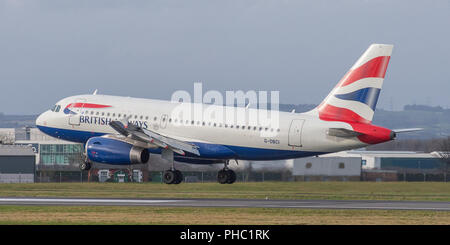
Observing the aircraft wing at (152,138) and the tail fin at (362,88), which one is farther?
the aircraft wing at (152,138)

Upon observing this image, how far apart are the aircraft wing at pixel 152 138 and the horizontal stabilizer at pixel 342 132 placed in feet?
33.6

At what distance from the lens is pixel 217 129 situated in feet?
212

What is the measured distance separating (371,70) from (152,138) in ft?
50.8

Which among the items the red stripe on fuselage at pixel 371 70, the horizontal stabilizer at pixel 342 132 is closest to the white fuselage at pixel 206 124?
the horizontal stabilizer at pixel 342 132

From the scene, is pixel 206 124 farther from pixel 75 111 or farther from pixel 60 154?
pixel 60 154

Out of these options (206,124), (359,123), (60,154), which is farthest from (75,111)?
(60,154)

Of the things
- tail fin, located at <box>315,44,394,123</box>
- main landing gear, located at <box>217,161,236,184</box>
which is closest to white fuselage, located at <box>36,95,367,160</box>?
tail fin, located at <box>315,44,394,123</box>

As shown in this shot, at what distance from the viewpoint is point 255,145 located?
6353 cm

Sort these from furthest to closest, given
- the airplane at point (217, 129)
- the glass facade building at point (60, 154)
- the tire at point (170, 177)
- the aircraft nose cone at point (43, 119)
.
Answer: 1. the glass facade building at point (60, 154)
2. the aircraft nose cone at point (43, 119)
3. the tire at point (170, 177)
4. the airplane at point (217, 129)

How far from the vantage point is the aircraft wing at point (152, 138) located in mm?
63656

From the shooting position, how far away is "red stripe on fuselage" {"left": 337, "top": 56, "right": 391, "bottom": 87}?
60250mm

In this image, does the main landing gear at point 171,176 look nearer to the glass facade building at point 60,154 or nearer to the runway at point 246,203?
the runway at point 246,203

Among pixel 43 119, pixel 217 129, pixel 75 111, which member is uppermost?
pixel 75 111
